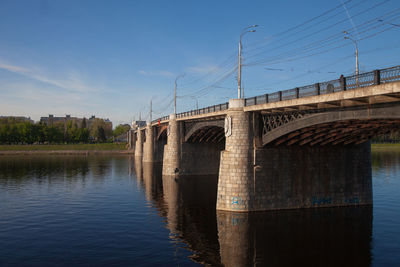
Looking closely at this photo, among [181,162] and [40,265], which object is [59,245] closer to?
[40,265]

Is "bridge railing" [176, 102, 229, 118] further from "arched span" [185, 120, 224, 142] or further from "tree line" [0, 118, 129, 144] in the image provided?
"tree line" [0, 118, 129, 144]

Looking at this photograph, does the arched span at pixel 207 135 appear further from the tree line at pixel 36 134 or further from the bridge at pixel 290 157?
the tree line at pixel 36 134

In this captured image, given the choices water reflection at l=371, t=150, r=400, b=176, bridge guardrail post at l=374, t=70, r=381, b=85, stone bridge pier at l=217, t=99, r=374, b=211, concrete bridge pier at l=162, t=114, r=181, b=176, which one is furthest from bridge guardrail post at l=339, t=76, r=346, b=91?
water reflection at l=371, t=150, r=400, b=176

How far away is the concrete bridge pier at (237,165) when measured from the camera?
26.4m

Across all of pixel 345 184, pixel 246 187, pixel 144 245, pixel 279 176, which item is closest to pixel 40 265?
pixel 144 245

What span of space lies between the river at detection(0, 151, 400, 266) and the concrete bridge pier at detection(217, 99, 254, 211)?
1187 mm

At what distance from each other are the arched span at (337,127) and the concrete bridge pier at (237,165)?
5.94 ft

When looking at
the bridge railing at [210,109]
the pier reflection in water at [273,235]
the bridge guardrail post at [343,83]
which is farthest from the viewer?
the bridge railing at [210,109]

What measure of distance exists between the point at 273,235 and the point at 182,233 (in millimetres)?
6231

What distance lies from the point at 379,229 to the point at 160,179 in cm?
3356

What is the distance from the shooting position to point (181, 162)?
5331 cm

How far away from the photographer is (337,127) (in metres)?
23.2

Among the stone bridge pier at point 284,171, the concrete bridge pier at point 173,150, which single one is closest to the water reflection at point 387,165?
the stone bridge pier at point 284,171

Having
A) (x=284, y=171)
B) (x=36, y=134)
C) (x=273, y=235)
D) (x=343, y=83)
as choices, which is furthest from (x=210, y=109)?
(x=36, y=134)
